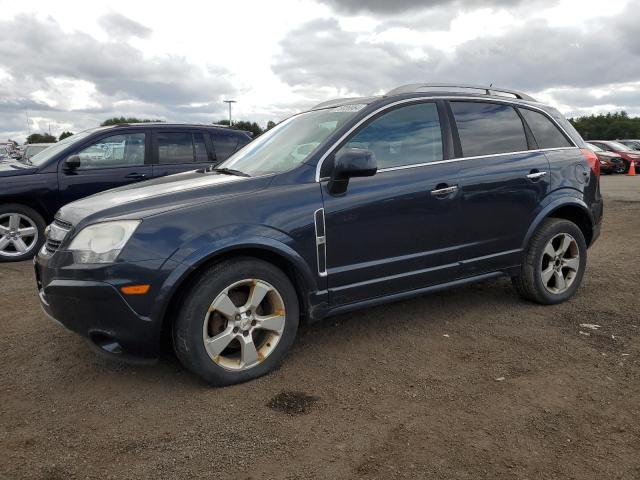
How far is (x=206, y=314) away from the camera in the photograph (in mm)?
3053

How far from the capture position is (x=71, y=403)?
3.07 m

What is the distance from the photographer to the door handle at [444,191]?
3.82 metres

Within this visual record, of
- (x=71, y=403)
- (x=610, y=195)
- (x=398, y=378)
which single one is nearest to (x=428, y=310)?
(x=398, y=378)

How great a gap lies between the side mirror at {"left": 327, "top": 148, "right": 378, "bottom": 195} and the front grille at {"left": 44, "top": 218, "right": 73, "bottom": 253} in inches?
63.5

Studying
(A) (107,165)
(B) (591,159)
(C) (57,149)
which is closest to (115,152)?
(A) (107,165)

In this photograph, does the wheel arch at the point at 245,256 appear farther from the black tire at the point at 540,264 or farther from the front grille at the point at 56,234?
the black tire at the point at 540,264

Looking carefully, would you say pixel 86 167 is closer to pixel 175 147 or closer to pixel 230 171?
pixel 175 147

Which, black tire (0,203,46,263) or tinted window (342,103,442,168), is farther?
black tire (0,203,46,263)

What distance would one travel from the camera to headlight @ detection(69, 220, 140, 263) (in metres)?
2.95

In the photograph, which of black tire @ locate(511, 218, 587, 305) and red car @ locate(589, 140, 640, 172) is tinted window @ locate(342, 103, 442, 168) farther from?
red car @ locate(589, 140, 640, 172)

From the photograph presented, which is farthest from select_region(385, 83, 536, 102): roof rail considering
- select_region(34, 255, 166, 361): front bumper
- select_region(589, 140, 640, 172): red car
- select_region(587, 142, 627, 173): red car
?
select_region(589, 140, 640, 172): red car

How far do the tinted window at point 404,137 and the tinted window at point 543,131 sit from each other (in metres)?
1.05

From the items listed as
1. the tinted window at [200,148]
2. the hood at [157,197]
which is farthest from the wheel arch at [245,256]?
the tinted window at [200,148]

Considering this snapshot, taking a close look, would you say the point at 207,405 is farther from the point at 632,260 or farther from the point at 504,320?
the point at 632,260
